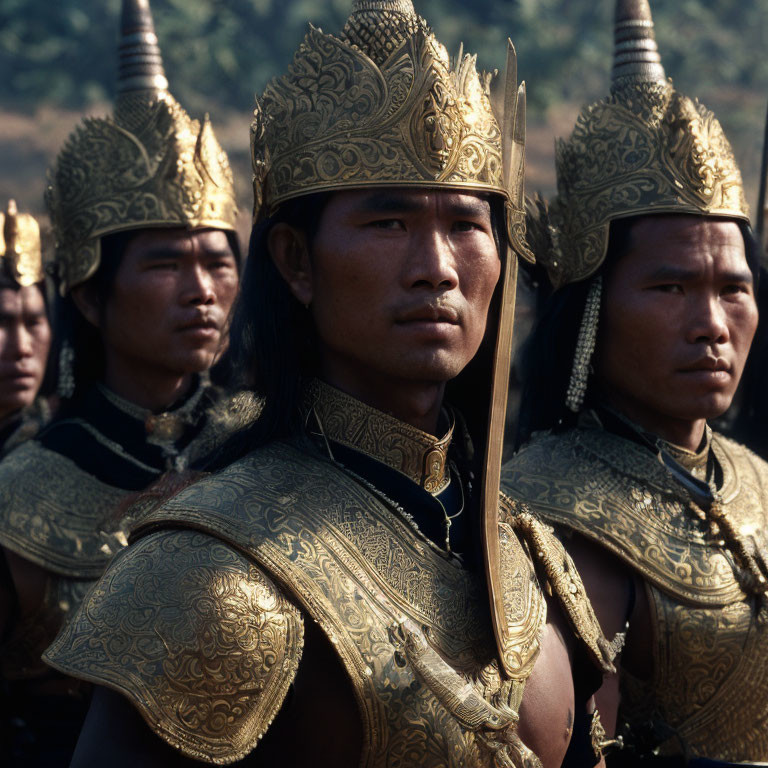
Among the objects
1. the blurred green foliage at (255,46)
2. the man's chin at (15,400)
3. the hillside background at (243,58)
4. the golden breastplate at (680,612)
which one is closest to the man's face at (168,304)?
the man's chin at (15,400)

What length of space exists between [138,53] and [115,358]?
1.10 metres

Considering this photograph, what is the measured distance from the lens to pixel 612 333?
3953 mm

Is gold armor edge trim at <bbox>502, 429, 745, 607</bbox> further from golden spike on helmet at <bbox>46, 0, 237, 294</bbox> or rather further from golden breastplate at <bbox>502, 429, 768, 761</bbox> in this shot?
golden spike on helmet at <bbox>46, 0, 237, 294</bbox>

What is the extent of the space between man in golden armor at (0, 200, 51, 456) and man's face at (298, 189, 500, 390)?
10.2ft

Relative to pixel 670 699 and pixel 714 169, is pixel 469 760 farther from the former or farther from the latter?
pixel 714 169

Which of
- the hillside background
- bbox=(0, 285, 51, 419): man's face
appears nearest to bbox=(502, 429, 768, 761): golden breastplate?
bbox=(0, 285, 51, 419): man's face

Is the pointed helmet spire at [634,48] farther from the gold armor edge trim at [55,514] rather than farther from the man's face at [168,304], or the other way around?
the gold armor edge trim at [55,514]

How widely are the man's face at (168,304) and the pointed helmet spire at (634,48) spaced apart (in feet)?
4.73

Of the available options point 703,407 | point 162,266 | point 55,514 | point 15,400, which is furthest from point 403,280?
point 15,400

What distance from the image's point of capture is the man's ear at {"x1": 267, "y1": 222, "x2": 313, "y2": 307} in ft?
8.79

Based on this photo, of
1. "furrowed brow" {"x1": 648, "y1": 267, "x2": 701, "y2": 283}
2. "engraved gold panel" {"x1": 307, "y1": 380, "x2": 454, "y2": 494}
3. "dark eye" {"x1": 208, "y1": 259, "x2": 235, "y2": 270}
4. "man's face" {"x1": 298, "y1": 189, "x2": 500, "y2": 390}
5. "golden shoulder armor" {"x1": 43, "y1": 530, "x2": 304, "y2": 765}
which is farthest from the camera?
"dark eye" {"x1": 208, "y1": 259, "x2": 235, "y2": 270}

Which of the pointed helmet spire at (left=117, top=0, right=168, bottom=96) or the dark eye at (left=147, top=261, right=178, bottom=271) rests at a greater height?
the pointed helmet spire at (left=117, top=0, right=168, bottom=96)

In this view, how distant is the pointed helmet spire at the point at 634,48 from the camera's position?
13.5 feet

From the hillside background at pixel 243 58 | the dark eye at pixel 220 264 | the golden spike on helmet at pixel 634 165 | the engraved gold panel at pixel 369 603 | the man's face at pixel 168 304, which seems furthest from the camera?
→ the hillside background at pixel 243 58
